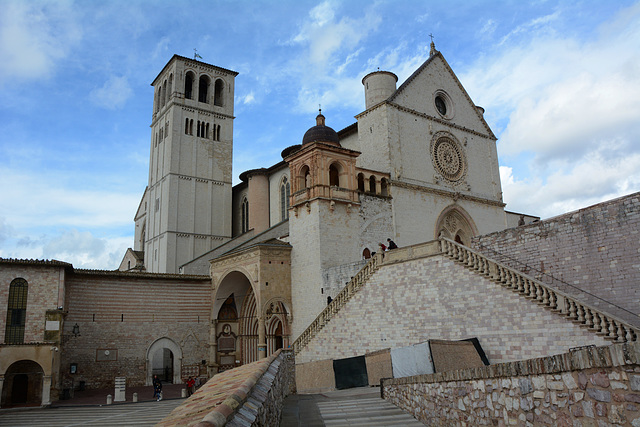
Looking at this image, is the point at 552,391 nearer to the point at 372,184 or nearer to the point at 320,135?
the point at 372,184

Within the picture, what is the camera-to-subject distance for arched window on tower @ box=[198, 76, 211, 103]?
140 ft

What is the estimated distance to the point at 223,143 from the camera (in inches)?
1668

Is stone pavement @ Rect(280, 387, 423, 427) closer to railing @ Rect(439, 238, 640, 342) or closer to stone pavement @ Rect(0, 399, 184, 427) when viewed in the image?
railing @ Rect(439, 238, 640, 342)

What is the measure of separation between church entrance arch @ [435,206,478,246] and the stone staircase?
11.3 meters

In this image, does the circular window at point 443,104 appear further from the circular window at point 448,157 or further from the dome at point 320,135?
the dome at point 320,135

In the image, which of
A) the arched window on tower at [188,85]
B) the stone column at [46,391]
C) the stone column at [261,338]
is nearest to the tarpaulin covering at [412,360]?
the stone column at [261,338]

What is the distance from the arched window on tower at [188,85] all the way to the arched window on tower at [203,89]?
0.85 metres

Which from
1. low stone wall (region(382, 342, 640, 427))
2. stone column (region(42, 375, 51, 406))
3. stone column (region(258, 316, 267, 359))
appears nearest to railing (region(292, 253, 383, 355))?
stone column (region(258, 316, 267, 359))

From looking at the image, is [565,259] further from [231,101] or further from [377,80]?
[231,101]

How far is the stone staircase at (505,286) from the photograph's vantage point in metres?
11.5

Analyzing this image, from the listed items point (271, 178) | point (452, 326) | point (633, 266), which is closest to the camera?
point (633, 266)

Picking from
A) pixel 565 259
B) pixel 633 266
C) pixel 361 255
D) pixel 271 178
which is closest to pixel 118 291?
pixel 361 255

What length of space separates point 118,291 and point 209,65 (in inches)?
953

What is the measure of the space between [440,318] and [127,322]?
53.2 ft
